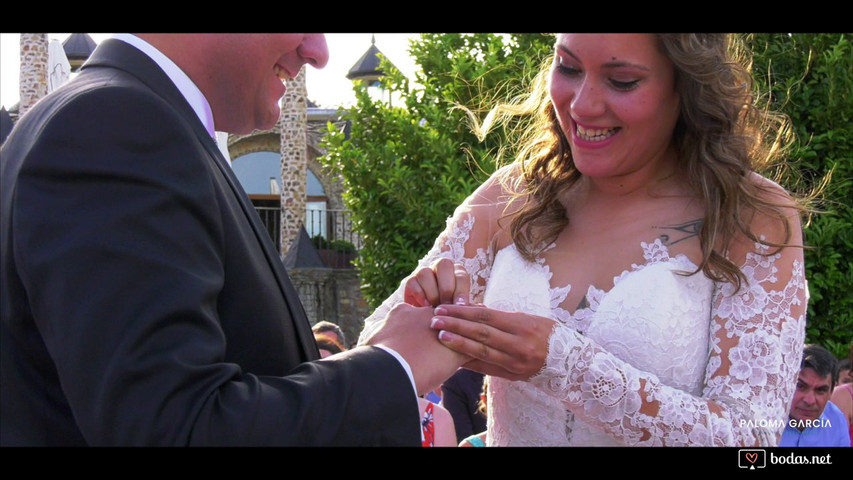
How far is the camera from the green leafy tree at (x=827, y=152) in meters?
8.58

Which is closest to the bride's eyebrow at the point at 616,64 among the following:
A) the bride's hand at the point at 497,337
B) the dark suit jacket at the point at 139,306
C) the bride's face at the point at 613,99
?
the bride's face at the point at 613,99

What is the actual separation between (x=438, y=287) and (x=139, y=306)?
1.05 m

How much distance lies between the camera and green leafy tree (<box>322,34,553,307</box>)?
31.0ft

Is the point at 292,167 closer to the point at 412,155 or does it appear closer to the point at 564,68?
the point at 412,155

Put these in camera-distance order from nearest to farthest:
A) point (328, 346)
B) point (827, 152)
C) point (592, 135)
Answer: point (592, 135)
point (328, 346)
point (827, 152)

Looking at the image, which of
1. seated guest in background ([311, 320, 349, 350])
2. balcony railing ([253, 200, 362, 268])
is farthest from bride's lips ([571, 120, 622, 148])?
balcony railing ([253, 200, 362, 268])

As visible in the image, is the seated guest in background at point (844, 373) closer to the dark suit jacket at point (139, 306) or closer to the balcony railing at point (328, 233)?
the dark suit jacket at point (139, 306)

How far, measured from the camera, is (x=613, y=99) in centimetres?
263

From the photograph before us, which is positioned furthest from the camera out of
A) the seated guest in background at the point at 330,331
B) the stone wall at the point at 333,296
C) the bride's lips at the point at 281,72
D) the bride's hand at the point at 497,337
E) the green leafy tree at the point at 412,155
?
the stone wall at the point at 333,296

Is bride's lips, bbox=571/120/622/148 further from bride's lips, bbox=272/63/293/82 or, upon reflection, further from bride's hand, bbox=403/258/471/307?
bride's lips, bbox=272/63/293/82

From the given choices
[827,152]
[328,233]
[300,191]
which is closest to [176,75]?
[827,152]

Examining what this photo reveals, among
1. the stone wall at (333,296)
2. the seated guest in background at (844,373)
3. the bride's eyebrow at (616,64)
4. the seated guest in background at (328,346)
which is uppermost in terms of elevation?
the bride's eyebrow at (616,64)

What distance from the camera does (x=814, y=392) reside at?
5.98 m
